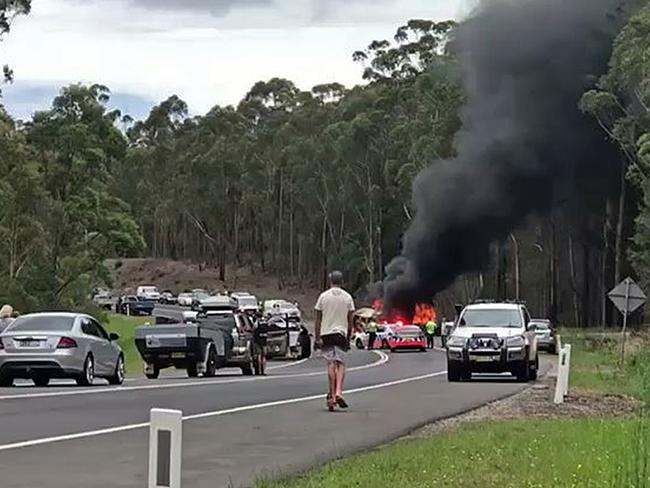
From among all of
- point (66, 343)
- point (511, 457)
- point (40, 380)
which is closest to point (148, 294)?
point (40, 380)

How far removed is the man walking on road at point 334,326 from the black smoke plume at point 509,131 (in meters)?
41.3

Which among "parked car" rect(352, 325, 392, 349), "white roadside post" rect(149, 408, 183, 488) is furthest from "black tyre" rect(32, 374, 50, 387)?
"parked car" rect(352, 325, 392, 349)

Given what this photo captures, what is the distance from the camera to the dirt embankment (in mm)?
106375

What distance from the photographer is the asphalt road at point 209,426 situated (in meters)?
11.6

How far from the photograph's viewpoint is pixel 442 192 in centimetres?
6131

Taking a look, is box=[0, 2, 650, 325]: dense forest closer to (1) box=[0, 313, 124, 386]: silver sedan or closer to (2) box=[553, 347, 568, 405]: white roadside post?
(1) box=[0, 313, 124, 386]: silver sedan

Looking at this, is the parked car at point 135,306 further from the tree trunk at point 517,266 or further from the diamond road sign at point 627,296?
the diamond road sign at point 627,296

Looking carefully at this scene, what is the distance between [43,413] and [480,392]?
10016 millimetres

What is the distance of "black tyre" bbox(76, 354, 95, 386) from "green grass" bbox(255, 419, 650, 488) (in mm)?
11057

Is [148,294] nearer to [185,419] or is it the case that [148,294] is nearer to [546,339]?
[546,339]

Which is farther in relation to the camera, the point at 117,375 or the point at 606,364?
the point at 606,364

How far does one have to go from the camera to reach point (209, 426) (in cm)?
1570

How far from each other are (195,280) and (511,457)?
103612mm

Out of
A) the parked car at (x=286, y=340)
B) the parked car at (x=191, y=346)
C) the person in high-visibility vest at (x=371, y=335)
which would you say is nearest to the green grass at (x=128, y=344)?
the parked car at (x=191, y=346)
